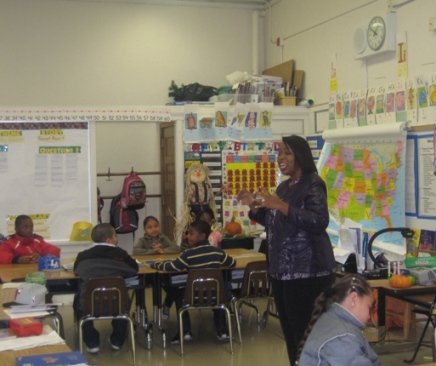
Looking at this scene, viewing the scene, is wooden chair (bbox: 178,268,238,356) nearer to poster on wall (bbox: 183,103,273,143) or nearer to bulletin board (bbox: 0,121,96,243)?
bulletin board (bbox: 0,121,96,243)

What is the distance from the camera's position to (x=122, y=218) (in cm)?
912

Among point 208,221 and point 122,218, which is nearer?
point 208,221

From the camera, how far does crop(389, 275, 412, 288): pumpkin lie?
5211 millimetres

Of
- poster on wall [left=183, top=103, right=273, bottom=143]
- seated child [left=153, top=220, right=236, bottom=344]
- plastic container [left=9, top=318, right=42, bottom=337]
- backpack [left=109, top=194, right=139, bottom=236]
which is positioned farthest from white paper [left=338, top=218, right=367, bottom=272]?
plastic container [left=9, top=318, right=42, bottom=337]

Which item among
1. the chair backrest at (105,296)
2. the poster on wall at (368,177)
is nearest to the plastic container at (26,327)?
the chair backrest at (105,296)

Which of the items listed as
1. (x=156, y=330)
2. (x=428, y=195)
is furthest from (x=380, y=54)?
(x=156, y=330)

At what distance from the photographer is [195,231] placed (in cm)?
624

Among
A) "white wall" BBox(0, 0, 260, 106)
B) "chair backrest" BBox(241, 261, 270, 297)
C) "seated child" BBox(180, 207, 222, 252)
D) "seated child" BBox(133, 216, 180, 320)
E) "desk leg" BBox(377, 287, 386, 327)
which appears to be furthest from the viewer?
"white wall" BBox(0, 0, 260, 106)

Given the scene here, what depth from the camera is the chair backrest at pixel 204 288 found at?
237 inches

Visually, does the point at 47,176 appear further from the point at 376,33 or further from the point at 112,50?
the point at 376,33

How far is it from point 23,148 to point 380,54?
396 cm

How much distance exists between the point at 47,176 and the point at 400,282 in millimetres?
4341

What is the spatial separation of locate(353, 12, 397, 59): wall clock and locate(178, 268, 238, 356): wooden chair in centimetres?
287

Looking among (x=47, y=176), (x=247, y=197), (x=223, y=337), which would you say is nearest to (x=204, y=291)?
(x=223, y=337)
